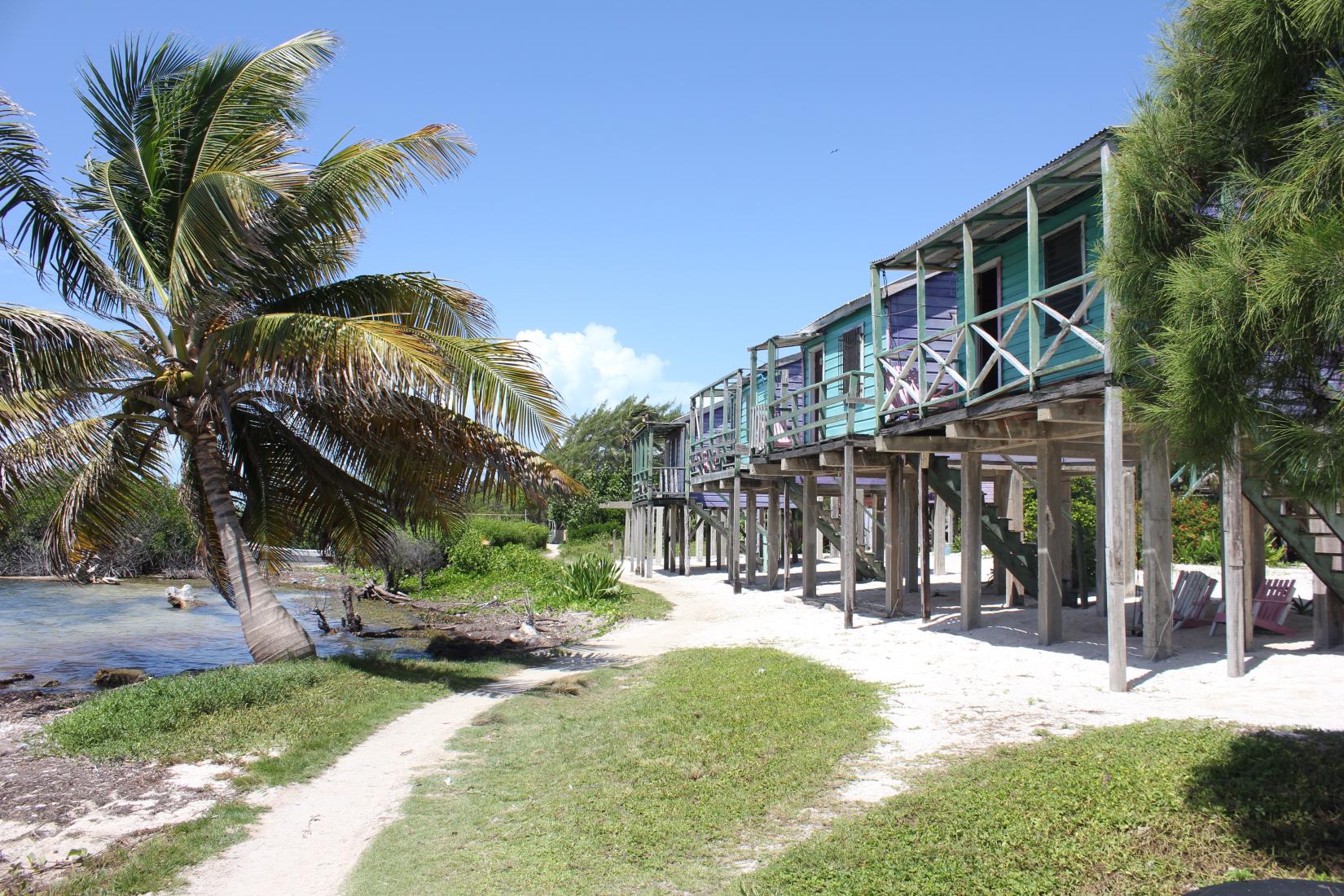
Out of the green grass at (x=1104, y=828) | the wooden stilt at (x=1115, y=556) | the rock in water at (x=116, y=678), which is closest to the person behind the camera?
the green grass at (x=1104, y=828)

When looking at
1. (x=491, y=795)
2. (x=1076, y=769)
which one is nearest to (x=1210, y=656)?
(x=1076, y=769)

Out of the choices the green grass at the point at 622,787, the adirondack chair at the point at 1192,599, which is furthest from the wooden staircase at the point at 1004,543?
the green grass at the point at 622,787

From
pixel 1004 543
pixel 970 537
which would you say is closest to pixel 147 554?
A: pixel 1004 543

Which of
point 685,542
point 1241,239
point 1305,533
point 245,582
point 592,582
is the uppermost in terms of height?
point 1241,239

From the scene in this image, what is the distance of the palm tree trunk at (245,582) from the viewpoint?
39.5 ft

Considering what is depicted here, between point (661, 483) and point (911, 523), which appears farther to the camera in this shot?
point (661, 483)

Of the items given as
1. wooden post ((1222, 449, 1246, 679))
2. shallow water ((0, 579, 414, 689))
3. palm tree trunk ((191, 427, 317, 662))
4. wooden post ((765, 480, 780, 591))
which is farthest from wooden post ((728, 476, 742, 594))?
wooden post ((1222, 449, 1246, 679))

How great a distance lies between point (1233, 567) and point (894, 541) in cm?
849

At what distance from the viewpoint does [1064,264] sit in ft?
40.7

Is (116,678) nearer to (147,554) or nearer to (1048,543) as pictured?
(1048,543)

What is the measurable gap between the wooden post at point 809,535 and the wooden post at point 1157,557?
10.3 meters

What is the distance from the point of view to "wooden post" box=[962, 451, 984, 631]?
13.8 metres

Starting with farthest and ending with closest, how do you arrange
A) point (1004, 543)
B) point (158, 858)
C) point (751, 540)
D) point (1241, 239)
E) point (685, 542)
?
point (685, 542)
point (751, 540)
point (1004, 543)
point (158, 858)
point (1241, 239)

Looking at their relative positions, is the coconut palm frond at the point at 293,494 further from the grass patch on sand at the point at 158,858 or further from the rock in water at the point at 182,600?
the rock in water at the point at 182,600
